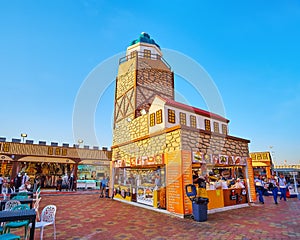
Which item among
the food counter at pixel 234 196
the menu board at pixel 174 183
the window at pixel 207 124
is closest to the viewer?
the menu board at pixel 174 183

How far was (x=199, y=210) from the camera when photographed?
6.56m

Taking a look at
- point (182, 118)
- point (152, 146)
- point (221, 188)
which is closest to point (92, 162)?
point (182, 118)

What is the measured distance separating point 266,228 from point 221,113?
35.1ft

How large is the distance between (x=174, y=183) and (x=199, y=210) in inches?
54.3

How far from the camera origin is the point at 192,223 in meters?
6.29

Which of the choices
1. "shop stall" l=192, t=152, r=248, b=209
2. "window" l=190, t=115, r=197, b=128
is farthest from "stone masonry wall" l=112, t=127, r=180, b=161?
"window" l=190, t=115, r=197, b=128

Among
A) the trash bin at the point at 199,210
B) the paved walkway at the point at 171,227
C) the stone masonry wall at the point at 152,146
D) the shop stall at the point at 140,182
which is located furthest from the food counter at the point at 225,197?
the stone masonry wall at the point at 152,146

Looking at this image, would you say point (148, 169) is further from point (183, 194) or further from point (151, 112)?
point (183, 194)

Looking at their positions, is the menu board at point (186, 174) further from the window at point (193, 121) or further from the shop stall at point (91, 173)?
the shop stall at point (91, 173)

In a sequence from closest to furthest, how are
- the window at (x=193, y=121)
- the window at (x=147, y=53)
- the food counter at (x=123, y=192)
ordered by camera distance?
the food counter at (x=123, y=192) < the window at (x=193, y=121) < the window at (x=147, y=53)

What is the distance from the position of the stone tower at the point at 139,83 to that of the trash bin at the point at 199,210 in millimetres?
8460

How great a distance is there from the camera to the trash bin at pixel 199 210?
6.54 metres

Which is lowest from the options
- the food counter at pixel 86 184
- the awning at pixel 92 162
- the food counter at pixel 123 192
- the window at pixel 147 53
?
the food counter at pixel 86 184

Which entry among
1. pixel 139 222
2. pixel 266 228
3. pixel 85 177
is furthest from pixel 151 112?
pixel 85 177
